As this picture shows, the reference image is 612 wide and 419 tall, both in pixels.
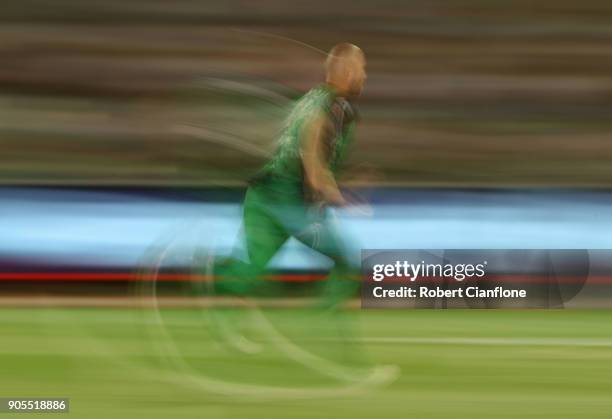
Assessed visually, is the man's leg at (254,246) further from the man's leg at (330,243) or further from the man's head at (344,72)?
the man's head at (344,72)

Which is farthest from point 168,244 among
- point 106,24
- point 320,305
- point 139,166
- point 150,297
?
point 106,24

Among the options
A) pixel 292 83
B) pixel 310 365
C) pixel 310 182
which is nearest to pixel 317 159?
pixel 310 182

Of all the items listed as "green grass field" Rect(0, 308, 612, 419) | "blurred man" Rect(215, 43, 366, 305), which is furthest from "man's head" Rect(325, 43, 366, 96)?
"green grass field" Rect(0, 308, 612, 419)

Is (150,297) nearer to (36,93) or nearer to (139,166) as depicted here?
(139,166)

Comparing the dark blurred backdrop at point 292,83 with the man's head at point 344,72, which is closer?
the man's head at point 344,72

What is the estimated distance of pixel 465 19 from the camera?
7820 millimetres

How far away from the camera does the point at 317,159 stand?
415 centimetres

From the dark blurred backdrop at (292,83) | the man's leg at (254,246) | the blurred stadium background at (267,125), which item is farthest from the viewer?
the dark blurred backdrop at (292,83)

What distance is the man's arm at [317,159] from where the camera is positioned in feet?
13.5

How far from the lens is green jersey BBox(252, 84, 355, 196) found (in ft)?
13.8

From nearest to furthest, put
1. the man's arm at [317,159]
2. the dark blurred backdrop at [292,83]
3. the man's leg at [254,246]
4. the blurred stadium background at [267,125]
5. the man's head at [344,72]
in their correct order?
the man's arm at [317,159] < the man's head at [344,72] < the man's leg at [254,246] < the blurred stadium background at [267,125] < the dark blurred backdrop at [292,83]

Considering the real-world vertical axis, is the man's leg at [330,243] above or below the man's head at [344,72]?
below

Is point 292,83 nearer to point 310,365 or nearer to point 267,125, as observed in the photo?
point 267,125

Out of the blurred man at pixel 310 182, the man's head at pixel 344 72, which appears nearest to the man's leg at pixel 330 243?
the blurred man at pixel 310 182
